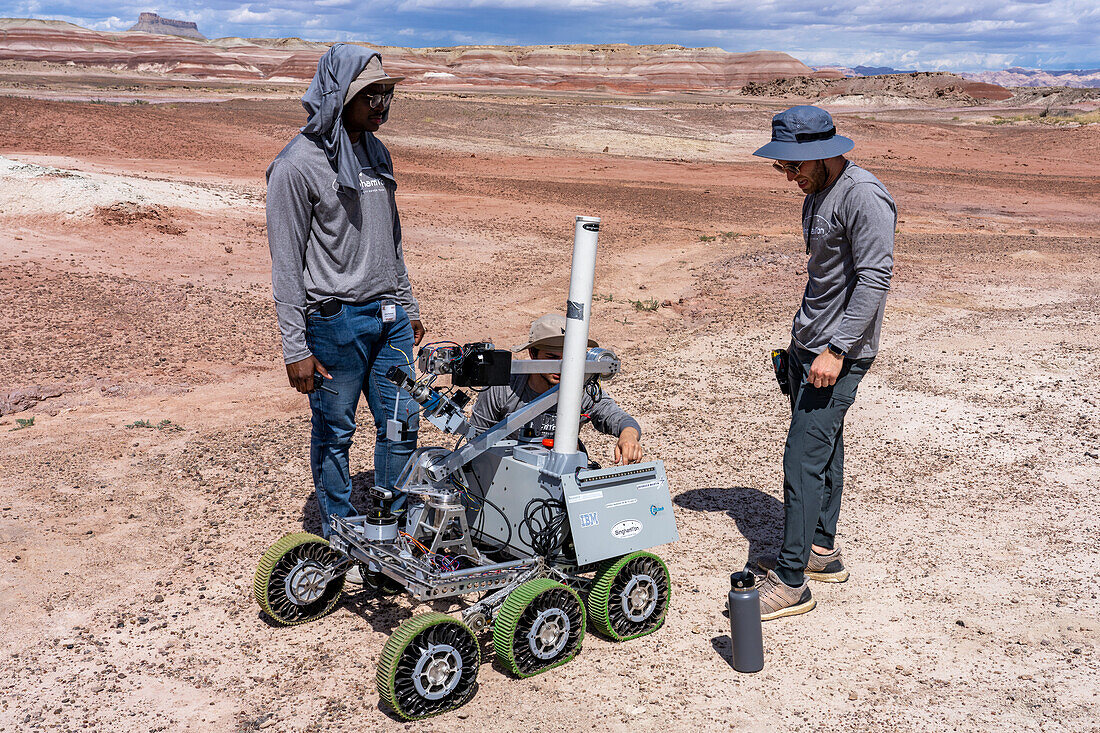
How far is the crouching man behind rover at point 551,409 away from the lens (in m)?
4.21

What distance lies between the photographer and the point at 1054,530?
5.39 metres

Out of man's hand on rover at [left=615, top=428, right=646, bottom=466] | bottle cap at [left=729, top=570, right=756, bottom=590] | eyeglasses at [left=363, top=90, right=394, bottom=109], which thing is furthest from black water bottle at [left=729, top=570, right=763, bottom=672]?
eyeglasses at [left=363, top=90, right=394, bottom=109]

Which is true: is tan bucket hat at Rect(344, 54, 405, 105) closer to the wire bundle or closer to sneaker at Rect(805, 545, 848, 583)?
the wire bundle

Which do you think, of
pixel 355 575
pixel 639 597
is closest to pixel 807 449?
pixel 639 597

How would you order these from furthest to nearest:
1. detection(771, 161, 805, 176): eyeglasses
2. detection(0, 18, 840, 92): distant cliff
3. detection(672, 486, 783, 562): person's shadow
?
detection(0, 18, 840, 92): distant cliff, detection(672, 486, 783, 562): person's shadow, detection(771, 161, 805, 176): eyeglasses

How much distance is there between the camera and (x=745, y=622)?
3.82 metres

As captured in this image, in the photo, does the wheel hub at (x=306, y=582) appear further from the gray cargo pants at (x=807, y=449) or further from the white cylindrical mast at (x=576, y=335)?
the gray cargo pants at (x=807, y=449)

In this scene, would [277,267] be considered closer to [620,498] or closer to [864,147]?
[620,498]

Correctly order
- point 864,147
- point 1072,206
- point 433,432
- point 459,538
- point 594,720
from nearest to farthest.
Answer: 1. point 594,720
2. point 459,538
3. point 433,432
4. point 1072,206
5. point 864,147

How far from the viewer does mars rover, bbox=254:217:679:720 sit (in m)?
3.61

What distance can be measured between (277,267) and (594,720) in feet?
7.68

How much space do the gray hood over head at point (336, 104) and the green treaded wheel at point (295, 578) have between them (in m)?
1.66

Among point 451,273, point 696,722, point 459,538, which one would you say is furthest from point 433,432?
point 451,273

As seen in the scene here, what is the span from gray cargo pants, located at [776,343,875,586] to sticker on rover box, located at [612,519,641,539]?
81cm
